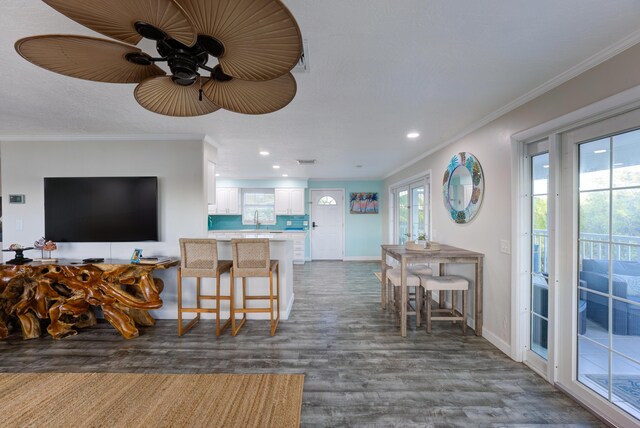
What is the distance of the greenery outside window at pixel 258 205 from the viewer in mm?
7438

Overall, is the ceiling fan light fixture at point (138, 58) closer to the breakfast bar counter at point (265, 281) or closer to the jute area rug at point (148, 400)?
Answer: the jute area rug at point (148, 400)

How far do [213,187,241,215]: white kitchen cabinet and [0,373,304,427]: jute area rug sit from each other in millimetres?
6628

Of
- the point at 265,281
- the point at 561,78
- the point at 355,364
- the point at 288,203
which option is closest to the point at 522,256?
the point at 561,78

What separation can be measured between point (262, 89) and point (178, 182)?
2.68 meters

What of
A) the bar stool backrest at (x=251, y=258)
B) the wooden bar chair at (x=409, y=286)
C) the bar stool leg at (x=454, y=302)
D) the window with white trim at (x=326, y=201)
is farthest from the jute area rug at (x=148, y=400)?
the window with white trim at (x=326, y=201)

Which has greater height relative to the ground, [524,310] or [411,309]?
[524,310]

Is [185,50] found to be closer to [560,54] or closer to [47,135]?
[560,54]

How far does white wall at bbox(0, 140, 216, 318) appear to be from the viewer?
338 cm

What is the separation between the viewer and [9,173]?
338cm

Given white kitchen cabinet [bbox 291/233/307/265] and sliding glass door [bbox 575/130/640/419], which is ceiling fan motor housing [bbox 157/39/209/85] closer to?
sliding glass door [bbox 575/130/640/419]

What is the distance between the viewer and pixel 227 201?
287 inches

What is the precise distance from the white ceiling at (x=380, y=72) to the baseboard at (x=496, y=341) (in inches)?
87.7

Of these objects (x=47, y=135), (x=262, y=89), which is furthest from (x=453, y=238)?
(x=47, y=135)

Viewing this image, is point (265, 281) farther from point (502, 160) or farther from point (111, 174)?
point (502, 160)
